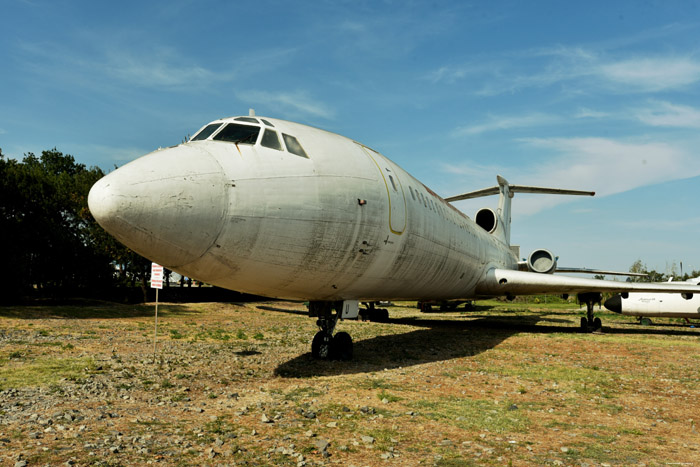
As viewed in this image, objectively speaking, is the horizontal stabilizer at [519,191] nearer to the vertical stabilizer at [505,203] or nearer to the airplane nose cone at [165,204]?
the vertical stabilizer at [505,203]

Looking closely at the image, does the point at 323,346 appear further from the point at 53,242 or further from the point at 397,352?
the point at 53,242

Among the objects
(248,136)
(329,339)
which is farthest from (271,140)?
(329,339)

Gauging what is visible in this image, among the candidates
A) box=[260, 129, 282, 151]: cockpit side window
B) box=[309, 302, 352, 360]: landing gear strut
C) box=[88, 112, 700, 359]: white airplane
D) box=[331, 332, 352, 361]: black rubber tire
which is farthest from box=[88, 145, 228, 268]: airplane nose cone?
box=[331, 332, 352, 361]: black rubber tire

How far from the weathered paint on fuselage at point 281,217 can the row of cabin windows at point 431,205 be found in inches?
5.1

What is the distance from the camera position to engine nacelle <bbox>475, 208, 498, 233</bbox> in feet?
80.4

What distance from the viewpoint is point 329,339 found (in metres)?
9.84

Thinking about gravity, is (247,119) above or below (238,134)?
above

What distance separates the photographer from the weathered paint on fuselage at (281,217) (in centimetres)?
608

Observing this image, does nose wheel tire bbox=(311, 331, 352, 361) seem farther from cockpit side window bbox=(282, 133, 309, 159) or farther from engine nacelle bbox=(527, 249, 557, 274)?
engine nacelle bbox=(527, 249, 557, 274)

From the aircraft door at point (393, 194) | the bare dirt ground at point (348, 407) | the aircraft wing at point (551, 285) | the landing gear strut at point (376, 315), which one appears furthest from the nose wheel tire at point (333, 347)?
Answer: the landing gear strut at point (376, 315)

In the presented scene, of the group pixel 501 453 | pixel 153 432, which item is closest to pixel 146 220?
pixel 153 432

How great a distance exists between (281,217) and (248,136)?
64.2 inches

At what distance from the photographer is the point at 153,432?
4961mm

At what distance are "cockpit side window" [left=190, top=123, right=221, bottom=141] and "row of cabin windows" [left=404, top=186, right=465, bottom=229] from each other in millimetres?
4556
